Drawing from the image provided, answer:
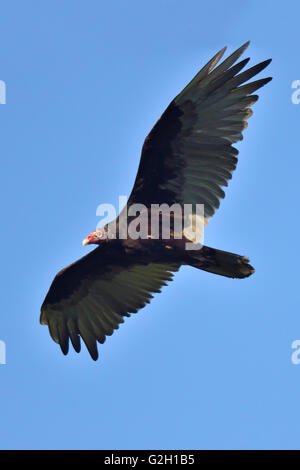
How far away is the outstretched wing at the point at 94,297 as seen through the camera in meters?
12.2

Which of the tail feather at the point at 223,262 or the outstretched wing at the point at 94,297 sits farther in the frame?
the outstretched wing at the point at 94,297

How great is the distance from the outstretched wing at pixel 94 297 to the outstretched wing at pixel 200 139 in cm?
122

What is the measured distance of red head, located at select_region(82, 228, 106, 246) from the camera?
1150 centimetres

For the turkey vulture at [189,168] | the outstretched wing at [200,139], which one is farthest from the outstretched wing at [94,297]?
the outstretched wing at [200,139]

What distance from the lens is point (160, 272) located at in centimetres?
1212

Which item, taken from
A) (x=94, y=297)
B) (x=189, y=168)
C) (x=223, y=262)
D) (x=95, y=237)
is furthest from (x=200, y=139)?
(x=94, y=297)

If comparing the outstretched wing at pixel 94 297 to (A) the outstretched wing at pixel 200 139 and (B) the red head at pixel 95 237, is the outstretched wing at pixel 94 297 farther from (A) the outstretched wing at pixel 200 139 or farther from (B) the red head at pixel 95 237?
(A) the outstretched wing at pixel 200 139

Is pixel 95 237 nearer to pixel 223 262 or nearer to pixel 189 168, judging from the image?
pixel 189 168

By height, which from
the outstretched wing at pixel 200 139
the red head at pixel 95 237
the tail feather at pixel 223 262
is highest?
the outstretched wing at pixel 200 139

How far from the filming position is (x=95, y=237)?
38.0ft

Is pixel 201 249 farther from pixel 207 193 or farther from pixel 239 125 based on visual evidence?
pixel 239 125

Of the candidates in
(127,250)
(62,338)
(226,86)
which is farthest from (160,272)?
(226,86)

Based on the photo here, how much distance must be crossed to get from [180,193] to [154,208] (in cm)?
37
